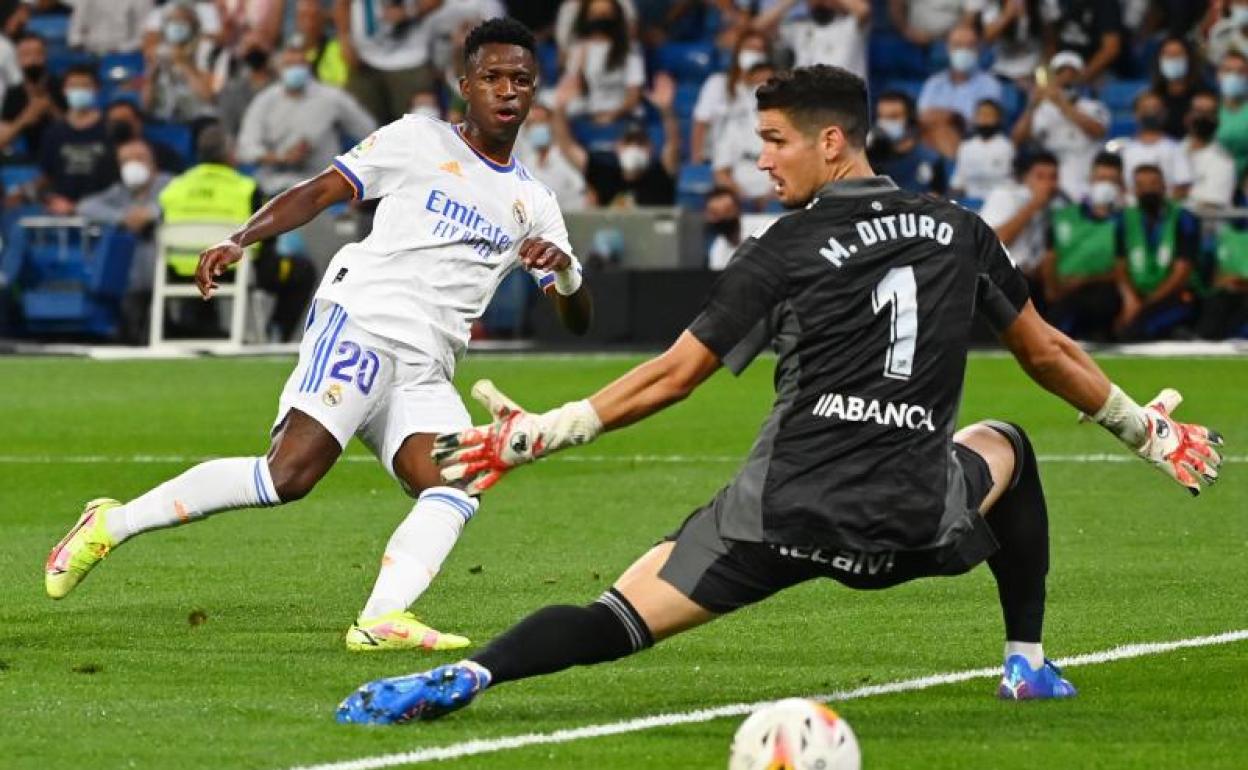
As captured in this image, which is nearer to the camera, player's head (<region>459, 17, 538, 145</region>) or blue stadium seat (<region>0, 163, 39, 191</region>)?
player's head (<region>459, 17, 538, 145</region>)

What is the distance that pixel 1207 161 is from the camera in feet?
78.8

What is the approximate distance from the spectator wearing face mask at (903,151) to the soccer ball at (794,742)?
17865 mm

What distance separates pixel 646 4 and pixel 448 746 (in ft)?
72.8

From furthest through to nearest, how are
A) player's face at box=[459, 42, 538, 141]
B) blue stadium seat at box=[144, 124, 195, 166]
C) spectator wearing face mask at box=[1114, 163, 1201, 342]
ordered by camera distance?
blue stadium seat at box=[144, 124, 195, 166], spectator wearing face mask at box=[1114, 163, 1201, 342], player's face at box=[459, 42, 538, 141]

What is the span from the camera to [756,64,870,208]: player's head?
6.82 metres

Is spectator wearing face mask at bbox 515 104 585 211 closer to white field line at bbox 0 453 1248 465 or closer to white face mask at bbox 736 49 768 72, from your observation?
white face mask at bbox 736 49 768 72

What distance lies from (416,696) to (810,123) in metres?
1.82

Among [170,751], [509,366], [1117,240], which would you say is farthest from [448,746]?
[1117,240]

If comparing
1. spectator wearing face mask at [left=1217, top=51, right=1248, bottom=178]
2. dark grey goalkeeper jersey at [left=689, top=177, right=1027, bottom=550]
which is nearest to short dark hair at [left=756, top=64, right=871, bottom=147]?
dark grey goalkeeper jersey at [left=689, top=177, right=1027, bottom=550]

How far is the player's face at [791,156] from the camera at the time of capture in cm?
684

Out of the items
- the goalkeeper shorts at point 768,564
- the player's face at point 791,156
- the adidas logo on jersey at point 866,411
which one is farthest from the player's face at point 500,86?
the adidas logo on jersey at point 866,411

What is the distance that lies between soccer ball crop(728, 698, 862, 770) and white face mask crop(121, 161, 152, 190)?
2035cm

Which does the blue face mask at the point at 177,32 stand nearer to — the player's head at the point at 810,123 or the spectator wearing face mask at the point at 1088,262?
the spectator wearing face mask at the point at 1088,262

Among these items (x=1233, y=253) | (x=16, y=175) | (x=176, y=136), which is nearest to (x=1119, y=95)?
(x=1233, y=253)
